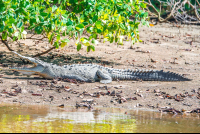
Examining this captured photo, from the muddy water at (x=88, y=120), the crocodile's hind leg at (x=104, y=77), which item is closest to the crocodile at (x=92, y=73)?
the crocodile's hind leg at (x=104, y=77)

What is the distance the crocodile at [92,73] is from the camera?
24.6ft

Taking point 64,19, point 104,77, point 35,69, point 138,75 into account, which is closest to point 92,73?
point 104,77

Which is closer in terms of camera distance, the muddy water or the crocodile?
the muddy water

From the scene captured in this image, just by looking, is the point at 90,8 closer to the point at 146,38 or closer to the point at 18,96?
the point at 18,96

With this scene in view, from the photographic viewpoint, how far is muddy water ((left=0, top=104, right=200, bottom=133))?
4.06 m

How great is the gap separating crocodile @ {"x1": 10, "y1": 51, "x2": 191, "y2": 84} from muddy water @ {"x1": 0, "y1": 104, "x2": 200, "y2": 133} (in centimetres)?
217

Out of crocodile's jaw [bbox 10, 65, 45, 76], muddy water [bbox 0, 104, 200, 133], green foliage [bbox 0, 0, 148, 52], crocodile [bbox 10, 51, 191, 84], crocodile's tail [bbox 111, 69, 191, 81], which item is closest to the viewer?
muddy water [bbox 0, 104, 200, 133]

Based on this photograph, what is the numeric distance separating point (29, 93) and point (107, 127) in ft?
8.25

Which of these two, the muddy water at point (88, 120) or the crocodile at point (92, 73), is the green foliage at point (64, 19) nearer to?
the crocodile at point (92, 73)

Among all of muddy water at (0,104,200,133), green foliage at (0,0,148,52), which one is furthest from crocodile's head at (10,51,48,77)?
muddy water at (0,104,200,133)

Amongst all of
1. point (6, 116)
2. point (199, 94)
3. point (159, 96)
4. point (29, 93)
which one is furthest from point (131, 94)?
point (6, 116)

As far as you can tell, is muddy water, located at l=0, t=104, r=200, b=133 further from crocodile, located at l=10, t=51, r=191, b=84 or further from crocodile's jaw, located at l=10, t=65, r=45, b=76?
crocodile, located at l=10, t=51, r=191, b=84

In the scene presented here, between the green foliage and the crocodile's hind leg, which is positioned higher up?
the green foliage

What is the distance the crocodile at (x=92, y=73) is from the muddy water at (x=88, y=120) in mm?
2170
